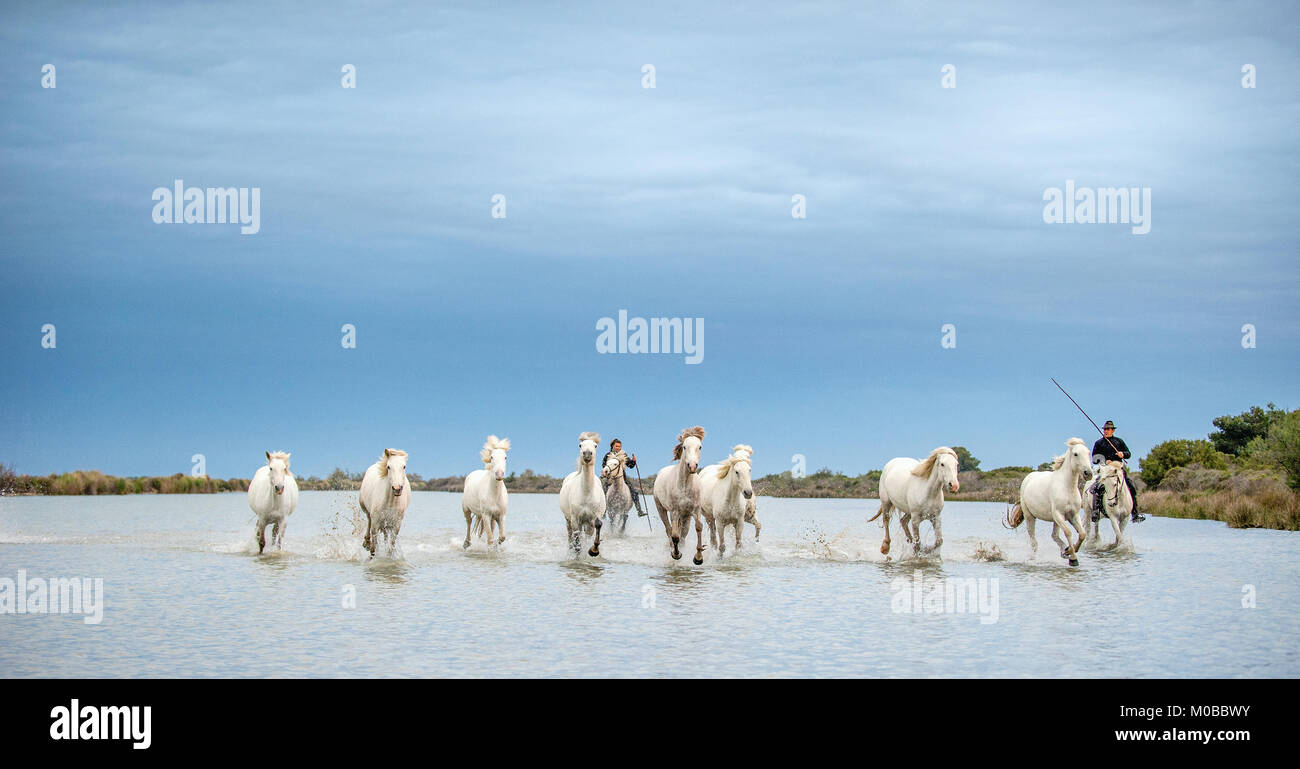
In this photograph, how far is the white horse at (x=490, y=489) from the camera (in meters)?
19.6

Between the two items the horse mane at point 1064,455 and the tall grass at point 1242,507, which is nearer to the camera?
the horse mane at point 1064,455

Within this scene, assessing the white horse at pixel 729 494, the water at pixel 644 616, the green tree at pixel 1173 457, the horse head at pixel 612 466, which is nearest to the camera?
the water at pixel 644 616

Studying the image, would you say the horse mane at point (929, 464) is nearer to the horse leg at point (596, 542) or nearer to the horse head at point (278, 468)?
the horse leg at point (596, 542)

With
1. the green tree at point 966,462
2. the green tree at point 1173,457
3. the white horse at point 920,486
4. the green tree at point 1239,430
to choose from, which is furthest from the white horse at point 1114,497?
the green tree at point 966,462

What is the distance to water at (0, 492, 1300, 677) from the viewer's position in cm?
1029

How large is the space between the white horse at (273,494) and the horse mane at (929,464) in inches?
466

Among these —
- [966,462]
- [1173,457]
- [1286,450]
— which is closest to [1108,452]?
[1286,450]

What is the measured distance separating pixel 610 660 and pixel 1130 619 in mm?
6693

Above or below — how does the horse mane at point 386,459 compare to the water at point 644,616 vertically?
above

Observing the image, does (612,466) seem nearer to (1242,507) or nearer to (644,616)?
(644,616)

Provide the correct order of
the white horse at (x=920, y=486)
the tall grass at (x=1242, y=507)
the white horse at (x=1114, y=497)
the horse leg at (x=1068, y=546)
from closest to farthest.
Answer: the white horse at (x=920, y=486), the horse leg at (x=1068, y=546), the white horse at (x=1114, y=497), the tall grass at (x=1242, y=507)
